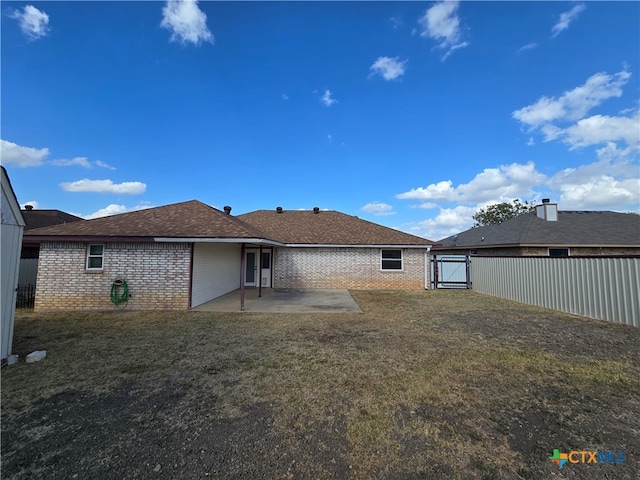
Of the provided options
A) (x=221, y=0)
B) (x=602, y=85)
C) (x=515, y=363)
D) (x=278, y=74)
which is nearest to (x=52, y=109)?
(x=221, y=0)

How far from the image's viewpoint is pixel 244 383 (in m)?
4.01

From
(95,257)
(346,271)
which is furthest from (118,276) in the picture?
(346,271)

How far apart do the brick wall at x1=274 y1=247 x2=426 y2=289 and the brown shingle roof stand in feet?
50.6

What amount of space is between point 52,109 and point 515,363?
16.4 meters

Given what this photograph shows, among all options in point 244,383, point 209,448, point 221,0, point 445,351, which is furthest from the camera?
point 221,0

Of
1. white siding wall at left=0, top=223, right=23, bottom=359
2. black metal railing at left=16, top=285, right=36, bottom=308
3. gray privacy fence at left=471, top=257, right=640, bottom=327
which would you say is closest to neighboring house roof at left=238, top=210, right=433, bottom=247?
gray privacy fence at left=471, top=257, right=640, bottom=327

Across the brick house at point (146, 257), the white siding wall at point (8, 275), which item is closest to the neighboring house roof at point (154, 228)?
the brick house at point (146, 257)

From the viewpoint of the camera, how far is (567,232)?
54.6 ft

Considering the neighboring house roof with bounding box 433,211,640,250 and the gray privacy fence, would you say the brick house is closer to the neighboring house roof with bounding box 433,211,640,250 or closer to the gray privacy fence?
the gray privacy fence

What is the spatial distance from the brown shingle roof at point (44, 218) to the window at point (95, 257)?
11983 mm

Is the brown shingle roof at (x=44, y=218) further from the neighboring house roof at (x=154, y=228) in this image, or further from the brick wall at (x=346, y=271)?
the brick wall at (x=346, y=271)

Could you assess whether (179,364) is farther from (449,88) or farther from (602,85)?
(602,85)

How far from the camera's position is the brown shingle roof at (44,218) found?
17266mm

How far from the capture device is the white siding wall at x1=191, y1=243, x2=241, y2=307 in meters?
9.79
